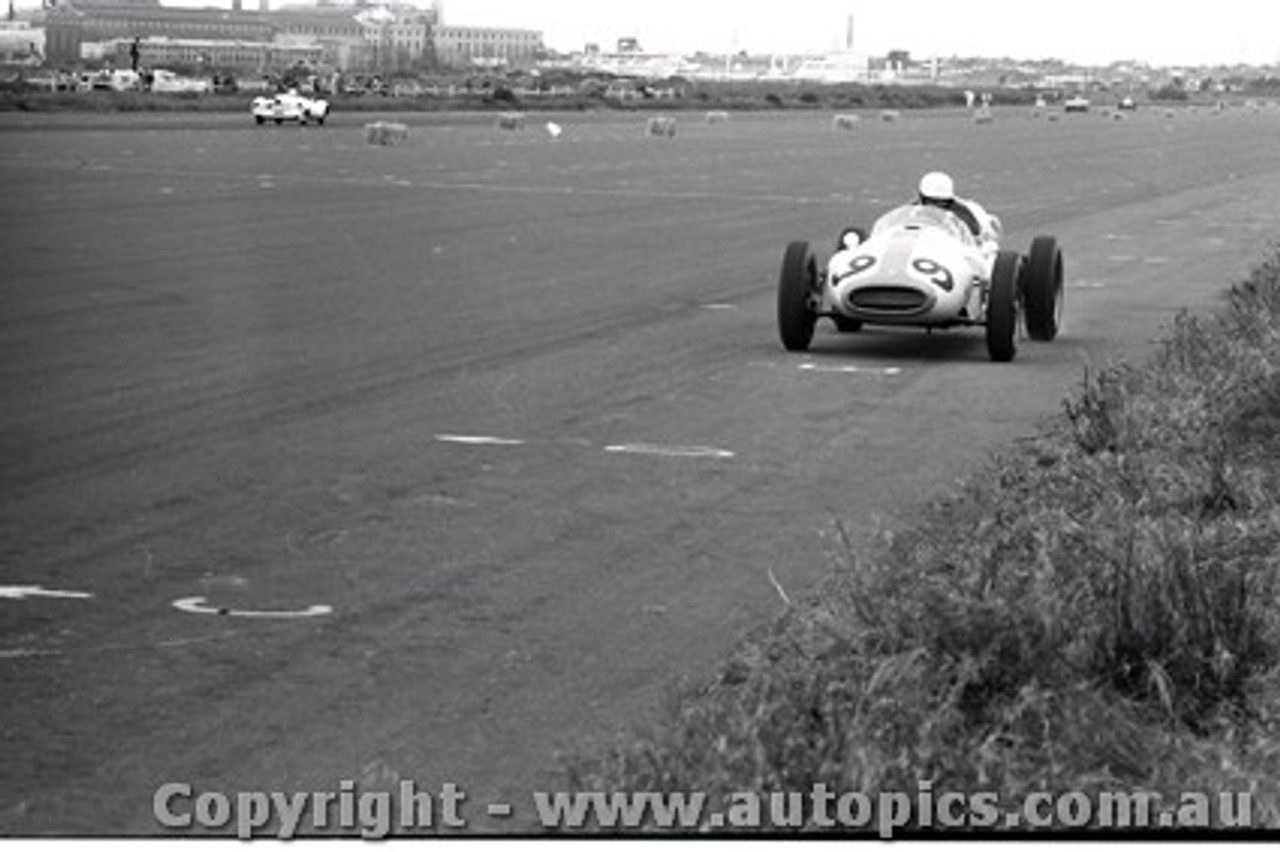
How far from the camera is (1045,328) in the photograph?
1767 centimetres

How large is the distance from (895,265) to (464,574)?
778 cm

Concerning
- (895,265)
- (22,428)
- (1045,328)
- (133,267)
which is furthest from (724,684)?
(133,267)

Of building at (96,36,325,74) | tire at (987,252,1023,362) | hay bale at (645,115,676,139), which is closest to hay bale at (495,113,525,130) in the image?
hay bale at (645,115,676,139)

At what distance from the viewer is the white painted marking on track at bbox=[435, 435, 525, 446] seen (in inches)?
491

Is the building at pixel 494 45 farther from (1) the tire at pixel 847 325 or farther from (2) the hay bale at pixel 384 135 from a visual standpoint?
(2) the hay bale at pixel 384 135

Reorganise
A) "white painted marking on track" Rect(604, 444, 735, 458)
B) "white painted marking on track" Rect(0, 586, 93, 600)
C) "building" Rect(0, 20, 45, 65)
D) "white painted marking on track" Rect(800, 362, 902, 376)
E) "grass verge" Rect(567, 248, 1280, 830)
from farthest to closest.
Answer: "white painted marking on track" Rect(800, 362, 902, 376) < "white painted marking on track" Rect(604, 444, 735, 458) < "building" Rect(0, 20, 45, 65) < "white painted marking on track" Rect(0, 586, 93, 600) < "grass verge" Rect(567, 248, 1280, 830)

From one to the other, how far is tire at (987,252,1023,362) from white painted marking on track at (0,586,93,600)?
899 centimetres

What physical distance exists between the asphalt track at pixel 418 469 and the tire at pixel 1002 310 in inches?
8.6

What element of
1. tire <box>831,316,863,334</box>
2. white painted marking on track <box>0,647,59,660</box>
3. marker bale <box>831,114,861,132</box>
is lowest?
marker bale <box>831,114,861,132</box>

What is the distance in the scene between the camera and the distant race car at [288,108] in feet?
226

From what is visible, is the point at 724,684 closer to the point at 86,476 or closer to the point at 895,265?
the point at 86,476

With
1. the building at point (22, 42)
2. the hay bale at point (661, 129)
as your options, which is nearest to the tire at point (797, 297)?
the building at point (22, 42)

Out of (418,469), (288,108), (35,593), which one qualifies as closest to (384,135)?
(288,108)

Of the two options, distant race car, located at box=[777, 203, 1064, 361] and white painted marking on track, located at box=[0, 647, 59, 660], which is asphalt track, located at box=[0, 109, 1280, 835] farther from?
distant race car, located at box=[777, 203, 1064, 361]
